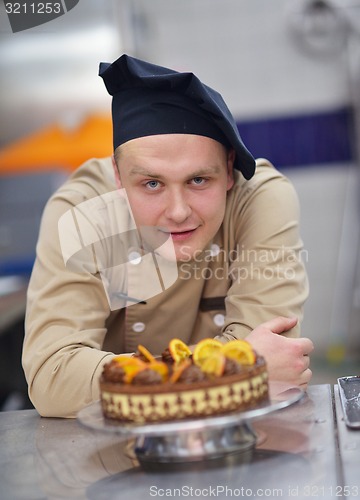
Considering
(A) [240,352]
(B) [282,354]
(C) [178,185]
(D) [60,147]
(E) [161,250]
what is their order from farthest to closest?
(D) [60,147]
(E) [161,250]
(C) [178,185]
(B) [282,354]
(A) [240,352]

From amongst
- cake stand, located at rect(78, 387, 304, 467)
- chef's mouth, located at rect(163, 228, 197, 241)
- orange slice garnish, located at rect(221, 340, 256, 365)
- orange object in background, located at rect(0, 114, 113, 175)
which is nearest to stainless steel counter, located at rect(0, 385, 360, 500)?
cake stand, located at rect(78, 387, 304, 467)

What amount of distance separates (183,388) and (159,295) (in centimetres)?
84

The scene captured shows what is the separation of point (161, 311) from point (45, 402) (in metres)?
0.46

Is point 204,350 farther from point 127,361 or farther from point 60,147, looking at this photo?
point 60,147

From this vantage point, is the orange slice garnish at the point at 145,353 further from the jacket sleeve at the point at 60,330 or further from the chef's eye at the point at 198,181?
the chef's eye at the point at 198,181

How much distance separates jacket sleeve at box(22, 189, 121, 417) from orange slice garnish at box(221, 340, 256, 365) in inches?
16.7

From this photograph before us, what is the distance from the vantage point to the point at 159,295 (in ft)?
6.65

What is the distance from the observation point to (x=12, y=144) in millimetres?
4848

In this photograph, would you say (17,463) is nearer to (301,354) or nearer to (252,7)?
(301,354)

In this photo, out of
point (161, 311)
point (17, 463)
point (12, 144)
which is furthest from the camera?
point (12, 144)

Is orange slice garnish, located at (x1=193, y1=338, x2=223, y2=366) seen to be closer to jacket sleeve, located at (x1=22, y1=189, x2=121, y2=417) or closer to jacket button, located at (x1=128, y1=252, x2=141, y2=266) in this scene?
jacket sleeve, located at (x1=22, y1=189, x2=121, y2=417)

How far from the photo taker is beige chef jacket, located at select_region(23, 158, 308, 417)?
172 centimetres

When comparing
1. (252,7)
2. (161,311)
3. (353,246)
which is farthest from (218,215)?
(252,7)

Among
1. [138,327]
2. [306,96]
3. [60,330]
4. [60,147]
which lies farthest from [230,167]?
[306,96]
